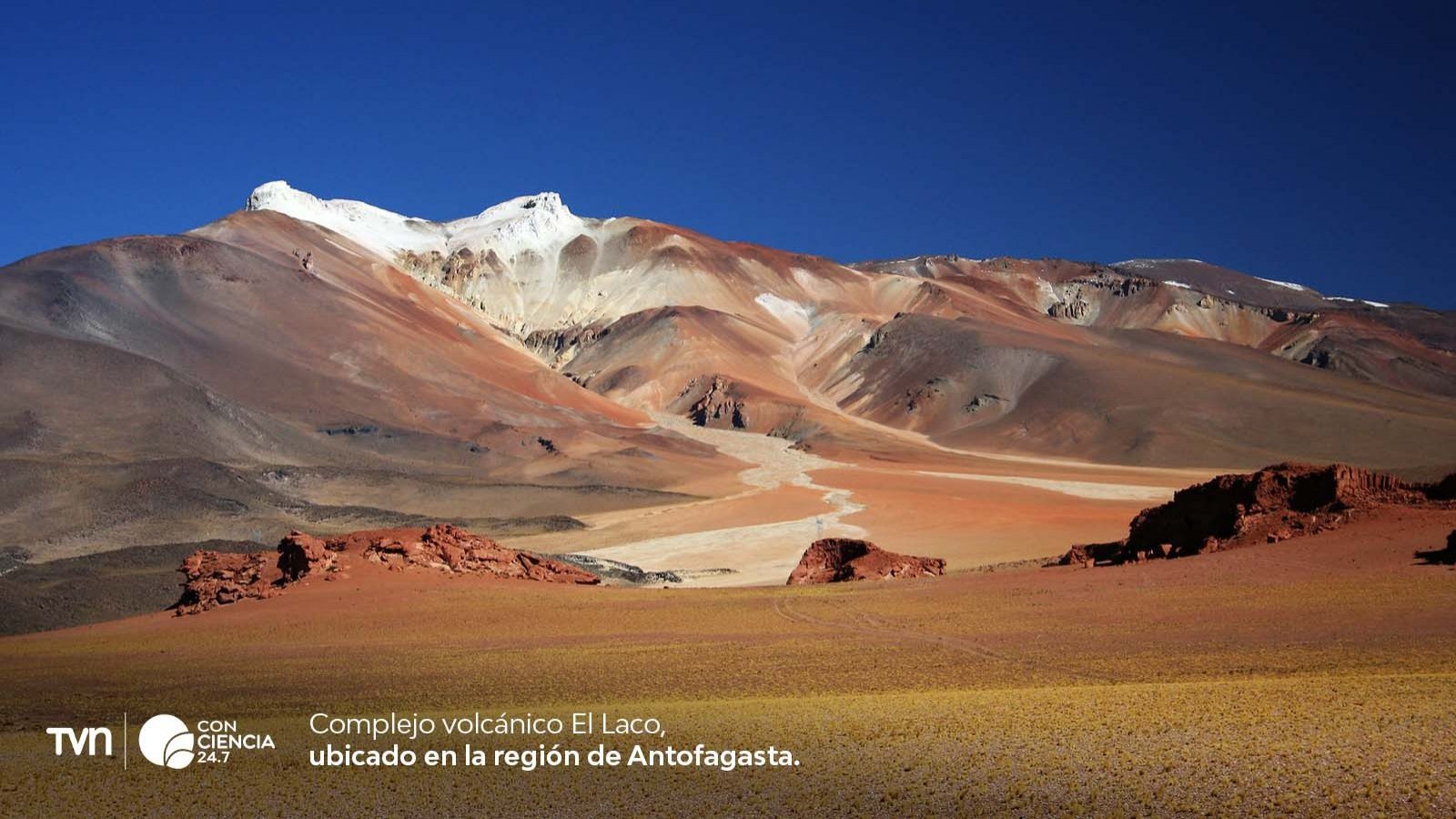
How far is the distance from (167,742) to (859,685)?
33.5ft

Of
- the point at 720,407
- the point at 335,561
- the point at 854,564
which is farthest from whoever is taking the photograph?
the point at 720,407

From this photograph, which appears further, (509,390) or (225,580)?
(509,390)

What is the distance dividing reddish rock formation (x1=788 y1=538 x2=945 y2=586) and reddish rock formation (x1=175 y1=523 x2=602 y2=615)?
6.80 metres

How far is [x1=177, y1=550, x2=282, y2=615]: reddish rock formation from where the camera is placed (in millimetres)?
31328

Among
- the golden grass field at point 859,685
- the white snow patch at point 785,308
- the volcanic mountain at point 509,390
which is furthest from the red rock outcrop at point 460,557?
the white snow patch at point 785,308

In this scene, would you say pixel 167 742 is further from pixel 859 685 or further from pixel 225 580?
pixel 225 580

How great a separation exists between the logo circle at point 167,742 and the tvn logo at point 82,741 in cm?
44

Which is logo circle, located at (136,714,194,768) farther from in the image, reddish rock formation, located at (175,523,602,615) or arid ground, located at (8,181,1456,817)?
reddish rock formation, located at (175,523,602,615)

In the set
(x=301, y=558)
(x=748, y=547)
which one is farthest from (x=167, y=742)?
(x=748, y=547)

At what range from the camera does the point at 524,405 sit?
4732 inches

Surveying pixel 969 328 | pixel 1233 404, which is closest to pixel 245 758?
pixel 1233 404

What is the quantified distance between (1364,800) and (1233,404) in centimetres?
11800

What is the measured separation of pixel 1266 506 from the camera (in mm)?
32469

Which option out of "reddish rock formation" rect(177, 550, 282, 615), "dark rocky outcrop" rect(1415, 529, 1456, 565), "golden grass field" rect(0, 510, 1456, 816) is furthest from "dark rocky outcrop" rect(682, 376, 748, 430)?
"dark rocky outcrop" rect(1415, 529, 1456, 565)
